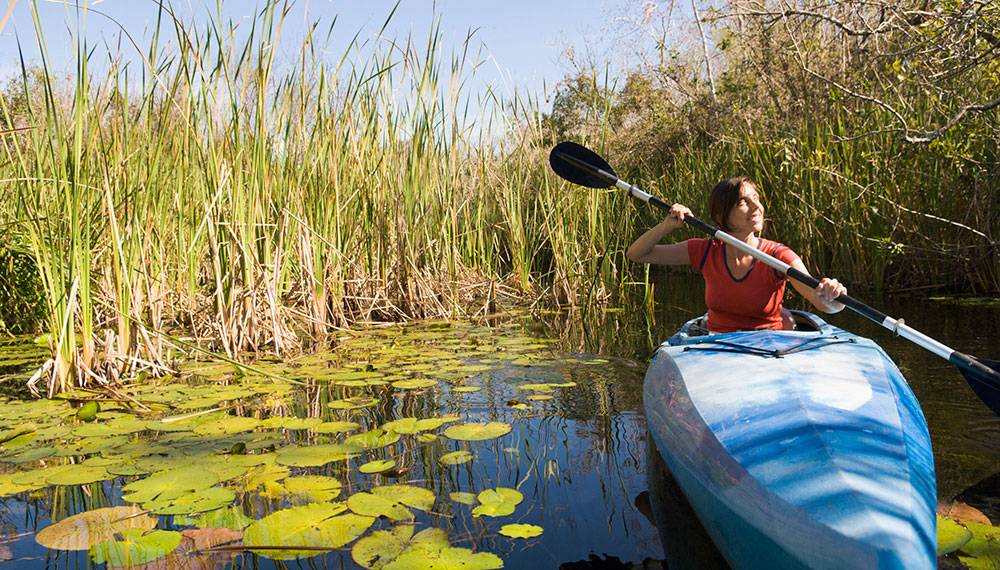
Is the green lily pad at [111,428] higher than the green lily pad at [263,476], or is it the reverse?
the green lily pad at [111,428]

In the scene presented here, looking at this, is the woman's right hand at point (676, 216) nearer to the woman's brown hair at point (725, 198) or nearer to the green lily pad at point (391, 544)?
the woman's brown hair at point (725, 198)

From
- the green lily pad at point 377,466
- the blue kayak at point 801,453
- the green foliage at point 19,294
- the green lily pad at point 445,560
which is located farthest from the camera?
the green foliage at point 19,294

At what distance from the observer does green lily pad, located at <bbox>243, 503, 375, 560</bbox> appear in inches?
63.1

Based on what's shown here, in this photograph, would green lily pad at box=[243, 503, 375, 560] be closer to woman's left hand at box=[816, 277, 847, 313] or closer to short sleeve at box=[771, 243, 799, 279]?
woman's left hand at box=[816, 277, 847, 313]

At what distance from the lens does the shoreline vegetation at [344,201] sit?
3051 mm

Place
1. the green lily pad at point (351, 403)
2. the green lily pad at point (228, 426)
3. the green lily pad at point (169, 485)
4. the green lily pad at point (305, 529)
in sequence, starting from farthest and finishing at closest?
the green lily pad at point (351, 403), the green lily pad at point (228, 426), the green lily pad at point (169, 485), the green lily pad at point (305, 529)

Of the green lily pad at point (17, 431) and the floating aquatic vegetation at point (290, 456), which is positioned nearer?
the floating aquatic vegetation at point (290, 456)

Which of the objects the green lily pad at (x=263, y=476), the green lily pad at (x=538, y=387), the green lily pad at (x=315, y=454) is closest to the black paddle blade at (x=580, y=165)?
the green lily pad at (x=538, y=387)

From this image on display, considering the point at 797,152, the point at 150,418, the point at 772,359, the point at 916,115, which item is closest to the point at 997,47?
the point at 916,115

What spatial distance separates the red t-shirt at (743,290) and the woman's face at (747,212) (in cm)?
8

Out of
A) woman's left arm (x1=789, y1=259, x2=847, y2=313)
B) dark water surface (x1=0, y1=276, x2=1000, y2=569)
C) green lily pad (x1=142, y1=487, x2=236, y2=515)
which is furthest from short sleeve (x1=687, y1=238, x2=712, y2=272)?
green lily pad (x1=142, y1=487, x2=236, y2=515)

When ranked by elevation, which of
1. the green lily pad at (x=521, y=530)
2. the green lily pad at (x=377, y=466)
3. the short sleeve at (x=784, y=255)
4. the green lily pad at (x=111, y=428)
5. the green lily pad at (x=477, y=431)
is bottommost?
the green lily pad at (x=521, y=530)

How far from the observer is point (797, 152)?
20.8ft

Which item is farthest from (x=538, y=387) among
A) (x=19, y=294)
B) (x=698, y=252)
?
(x=19, y=294)
